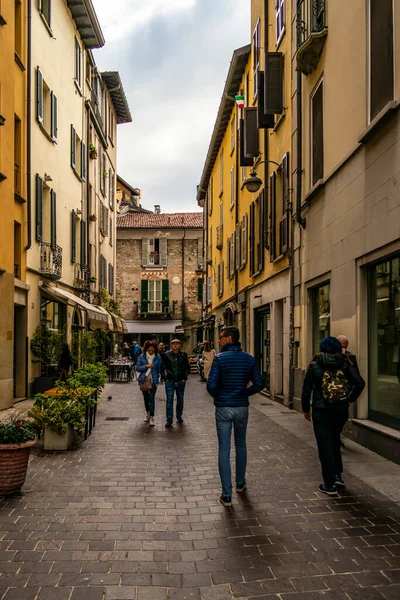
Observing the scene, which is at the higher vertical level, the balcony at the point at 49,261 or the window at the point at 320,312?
the balcony at the point at 49,261

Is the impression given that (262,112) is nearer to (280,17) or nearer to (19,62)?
(280,17)

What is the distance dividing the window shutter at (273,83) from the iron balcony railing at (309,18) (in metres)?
2.50

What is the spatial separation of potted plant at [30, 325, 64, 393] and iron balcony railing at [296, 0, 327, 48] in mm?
10317

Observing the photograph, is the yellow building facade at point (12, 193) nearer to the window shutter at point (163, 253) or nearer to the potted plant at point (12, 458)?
the potted plant at point (12, 458)

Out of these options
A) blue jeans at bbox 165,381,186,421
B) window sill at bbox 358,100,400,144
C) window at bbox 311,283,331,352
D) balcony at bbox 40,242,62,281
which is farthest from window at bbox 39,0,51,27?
window sill at bbox 358,100,400,144

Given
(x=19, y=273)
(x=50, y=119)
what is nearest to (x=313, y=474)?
(x=19, y=273)

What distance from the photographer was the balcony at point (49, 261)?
1780 cm

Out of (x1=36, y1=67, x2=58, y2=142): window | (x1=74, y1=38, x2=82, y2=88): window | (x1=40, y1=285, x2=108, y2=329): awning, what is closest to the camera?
(x1=40, y1=285, x2=108, y2=329): awning

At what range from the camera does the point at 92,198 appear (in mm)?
27438

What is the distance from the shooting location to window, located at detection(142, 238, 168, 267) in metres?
47.3

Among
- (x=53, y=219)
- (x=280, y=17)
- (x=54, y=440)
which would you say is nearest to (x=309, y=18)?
(x=280, y=17)

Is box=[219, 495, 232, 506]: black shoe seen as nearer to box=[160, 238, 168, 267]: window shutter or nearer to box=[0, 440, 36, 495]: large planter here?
box=[0, 440, 36, 495]: large planter

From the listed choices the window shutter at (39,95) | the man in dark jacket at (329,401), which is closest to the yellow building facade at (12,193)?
the window shutter at (39,95)

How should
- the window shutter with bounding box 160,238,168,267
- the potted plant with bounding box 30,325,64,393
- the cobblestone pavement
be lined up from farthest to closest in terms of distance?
1. the window shutter with bounding box 160,238,168,267
2. the potted plant with bounding box 30,325,64,393
3. the cobblestone pavement
